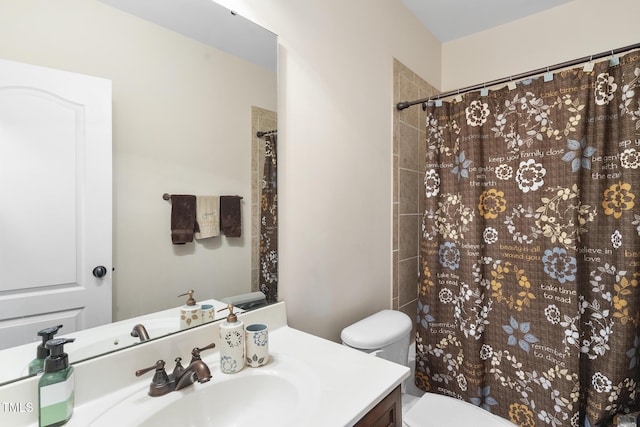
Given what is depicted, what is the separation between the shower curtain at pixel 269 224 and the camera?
A: 1203 mm

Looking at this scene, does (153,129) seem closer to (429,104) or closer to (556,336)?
(429,104)

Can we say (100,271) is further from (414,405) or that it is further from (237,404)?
(414,405)

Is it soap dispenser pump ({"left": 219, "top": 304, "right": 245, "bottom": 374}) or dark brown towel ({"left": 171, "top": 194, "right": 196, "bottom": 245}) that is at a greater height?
dark brown towel ({"left": 171, "top": 194, "right": 196, "bottom": 245})

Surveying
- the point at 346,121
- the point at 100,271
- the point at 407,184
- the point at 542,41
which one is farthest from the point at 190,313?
the point at 542,41

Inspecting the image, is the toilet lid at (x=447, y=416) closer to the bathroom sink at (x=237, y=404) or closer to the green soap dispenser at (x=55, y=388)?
the bathroom sink at (x=237, y=404)

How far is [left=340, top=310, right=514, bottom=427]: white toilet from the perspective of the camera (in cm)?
130

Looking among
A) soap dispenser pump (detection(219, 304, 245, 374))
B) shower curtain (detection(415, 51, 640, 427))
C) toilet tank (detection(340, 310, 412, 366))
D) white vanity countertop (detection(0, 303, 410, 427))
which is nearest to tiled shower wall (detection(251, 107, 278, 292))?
white vanity countertop (detection(0, 303, 410, 427))

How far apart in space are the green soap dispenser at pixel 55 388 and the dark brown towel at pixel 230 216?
Result: 21.0 inches

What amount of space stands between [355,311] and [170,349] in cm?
92

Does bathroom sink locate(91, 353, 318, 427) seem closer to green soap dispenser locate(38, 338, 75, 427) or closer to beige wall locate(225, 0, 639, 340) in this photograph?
green soap dispenser locate(38, 338, 75, 427)

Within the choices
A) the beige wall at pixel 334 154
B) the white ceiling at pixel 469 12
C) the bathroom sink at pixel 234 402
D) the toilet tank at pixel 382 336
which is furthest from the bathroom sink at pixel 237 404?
the white ceiling at pixel 469 12

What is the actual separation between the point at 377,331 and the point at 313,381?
0.62 meters

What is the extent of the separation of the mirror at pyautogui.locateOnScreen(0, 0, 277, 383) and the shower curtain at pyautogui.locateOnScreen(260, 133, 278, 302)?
37 millimetres

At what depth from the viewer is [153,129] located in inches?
35.6
